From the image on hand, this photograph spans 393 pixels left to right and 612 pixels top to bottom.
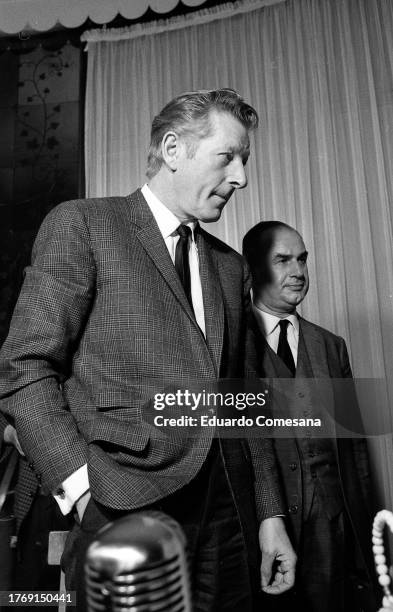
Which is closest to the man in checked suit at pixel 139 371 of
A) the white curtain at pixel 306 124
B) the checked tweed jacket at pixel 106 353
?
the checked tweed jacket at pixel 106 353

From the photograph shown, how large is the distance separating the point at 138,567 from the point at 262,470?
0.66 m

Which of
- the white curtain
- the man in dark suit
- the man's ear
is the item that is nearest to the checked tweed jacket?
the man's ear

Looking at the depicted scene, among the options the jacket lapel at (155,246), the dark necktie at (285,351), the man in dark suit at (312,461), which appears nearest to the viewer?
the jacket lapel at (155,246)

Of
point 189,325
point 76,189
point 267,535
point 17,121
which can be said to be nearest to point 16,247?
point 76,189

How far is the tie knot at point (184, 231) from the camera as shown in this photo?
2.63 feet

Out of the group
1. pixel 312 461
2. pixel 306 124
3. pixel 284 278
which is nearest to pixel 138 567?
pixel 312 461

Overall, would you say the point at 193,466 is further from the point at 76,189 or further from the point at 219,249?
the point at 76,189

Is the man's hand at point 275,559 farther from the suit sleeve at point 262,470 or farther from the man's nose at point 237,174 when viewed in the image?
the man's nose at point 237,174

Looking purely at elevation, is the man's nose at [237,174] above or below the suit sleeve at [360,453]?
above

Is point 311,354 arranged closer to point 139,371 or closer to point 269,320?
point 269,320

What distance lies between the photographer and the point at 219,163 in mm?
814

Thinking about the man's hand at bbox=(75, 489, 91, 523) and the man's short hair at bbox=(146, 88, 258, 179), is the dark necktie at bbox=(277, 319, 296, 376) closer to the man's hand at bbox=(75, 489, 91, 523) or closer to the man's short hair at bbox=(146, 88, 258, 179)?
the man's short hair at bbox=(146, 88, 258, 179)

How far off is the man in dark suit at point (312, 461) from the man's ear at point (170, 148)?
0.42m

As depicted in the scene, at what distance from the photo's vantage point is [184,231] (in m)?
0.81
